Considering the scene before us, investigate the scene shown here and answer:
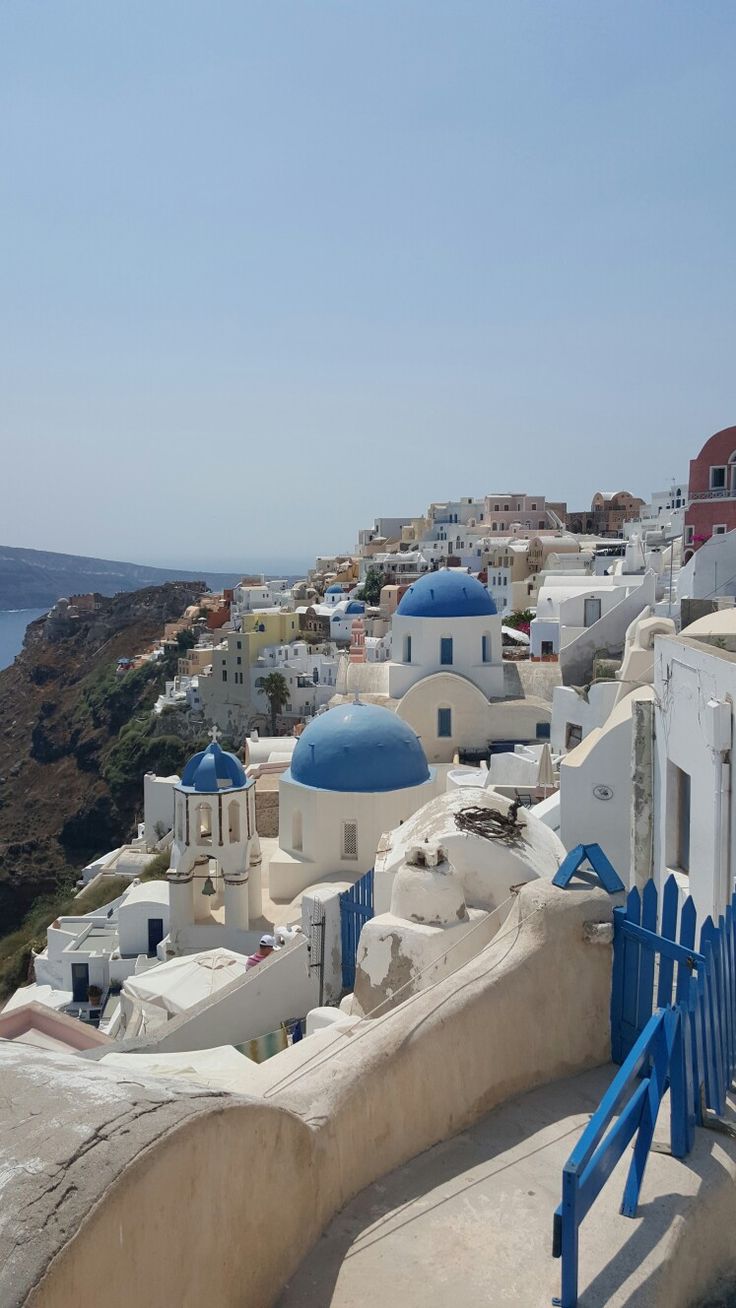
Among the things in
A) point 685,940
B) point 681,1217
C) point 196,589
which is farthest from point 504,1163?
point 196,589

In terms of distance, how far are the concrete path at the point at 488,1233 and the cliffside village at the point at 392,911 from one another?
0.07m

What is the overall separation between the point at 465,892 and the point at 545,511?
67.9m

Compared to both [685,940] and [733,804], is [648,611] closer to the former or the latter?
[733,804]

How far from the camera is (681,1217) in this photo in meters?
3.12

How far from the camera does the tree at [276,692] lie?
48219 millimetres

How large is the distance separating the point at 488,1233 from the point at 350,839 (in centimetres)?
1214

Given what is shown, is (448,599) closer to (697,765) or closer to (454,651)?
(454,651)

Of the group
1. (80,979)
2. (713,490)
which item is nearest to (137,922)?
(80,979)

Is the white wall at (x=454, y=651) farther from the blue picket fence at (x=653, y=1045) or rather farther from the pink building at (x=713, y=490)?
the blue picket fence at (x=653, y=1045)

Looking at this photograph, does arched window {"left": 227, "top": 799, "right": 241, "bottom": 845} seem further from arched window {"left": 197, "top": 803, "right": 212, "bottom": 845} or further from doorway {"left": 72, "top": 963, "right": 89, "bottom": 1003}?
doorway {"left": 72, "top": 963, "right": 89, "bottom": 1003}

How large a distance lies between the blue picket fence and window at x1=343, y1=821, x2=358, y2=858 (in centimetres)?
1088

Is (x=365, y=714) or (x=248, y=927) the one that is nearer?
(x=248, y=927)

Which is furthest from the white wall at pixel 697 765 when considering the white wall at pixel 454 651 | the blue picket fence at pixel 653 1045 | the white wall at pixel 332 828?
the white wall at pixel 454 651

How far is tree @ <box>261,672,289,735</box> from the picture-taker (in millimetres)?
48219
